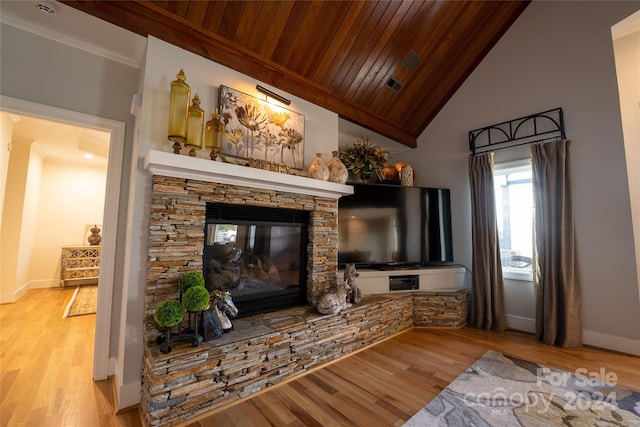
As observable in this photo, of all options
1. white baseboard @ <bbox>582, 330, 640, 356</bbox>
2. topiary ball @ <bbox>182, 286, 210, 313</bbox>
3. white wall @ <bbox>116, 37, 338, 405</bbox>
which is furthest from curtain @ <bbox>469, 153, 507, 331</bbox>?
topiary ball @ <bbox>182, 286, 210, 313</bbox>

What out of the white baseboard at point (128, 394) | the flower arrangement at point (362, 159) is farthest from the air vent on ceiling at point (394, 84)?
the white baseboard at point (128, 394)

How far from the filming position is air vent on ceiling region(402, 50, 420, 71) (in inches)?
116

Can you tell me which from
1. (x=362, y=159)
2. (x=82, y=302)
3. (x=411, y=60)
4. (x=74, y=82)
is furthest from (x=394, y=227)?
(x=82, y=302)

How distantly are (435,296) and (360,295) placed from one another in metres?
1.05

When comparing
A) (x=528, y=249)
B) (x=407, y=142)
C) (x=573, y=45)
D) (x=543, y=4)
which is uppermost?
(x=543, y=4)

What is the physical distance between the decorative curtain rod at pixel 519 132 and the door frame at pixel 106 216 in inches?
155

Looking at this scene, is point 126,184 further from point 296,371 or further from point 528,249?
point 528,249

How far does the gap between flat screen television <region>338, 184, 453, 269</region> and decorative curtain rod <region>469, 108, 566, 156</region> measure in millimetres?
751

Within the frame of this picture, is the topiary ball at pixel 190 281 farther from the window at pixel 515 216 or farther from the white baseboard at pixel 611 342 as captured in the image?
the white baseboard at pixel 611 342

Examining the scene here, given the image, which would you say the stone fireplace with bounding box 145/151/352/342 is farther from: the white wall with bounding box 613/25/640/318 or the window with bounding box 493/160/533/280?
the white wall with bounding box 613/25/640/318

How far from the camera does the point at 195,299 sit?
1.54 m

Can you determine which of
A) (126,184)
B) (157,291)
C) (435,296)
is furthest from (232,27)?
(435,296)

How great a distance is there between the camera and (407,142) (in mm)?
3910

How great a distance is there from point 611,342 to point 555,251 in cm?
91
